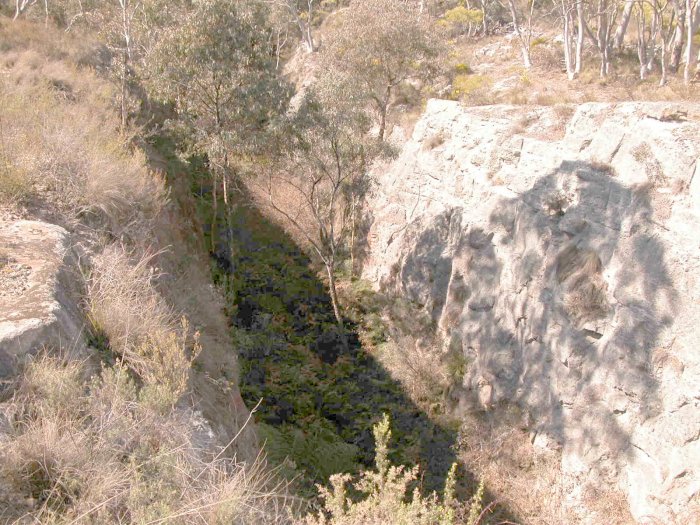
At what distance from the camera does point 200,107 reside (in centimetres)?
1151

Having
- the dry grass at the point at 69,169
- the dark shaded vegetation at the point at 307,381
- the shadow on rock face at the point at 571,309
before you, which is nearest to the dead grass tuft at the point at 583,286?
the shadow on rock face at the point at 571,309

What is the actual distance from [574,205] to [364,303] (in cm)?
595

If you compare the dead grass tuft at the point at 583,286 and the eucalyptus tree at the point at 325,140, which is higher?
the eucalyptus tree at the point at 325,140

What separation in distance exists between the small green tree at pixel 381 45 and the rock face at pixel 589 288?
5.30 metres

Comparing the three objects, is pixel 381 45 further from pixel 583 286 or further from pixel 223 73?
pixel 583 286

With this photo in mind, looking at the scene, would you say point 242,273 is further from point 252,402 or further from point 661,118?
point 661,118

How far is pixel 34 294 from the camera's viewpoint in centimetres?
427

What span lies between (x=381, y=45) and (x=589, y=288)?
34.8 ft

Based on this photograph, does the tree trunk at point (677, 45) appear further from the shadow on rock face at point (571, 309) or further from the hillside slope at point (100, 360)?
the hillside slope at point (100, 360)

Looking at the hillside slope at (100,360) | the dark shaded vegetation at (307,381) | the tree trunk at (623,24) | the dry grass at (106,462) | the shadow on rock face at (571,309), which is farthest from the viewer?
the tree trunk at (623,24)

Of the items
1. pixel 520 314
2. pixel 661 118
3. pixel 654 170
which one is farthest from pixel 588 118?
pixel 520 314

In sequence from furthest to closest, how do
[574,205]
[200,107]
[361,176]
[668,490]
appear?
1. [361,176]
2. [200,107]
3. [574,205]
4. [668,490]

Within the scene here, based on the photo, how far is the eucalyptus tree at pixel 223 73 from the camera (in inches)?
412

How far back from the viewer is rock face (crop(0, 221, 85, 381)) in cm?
377
